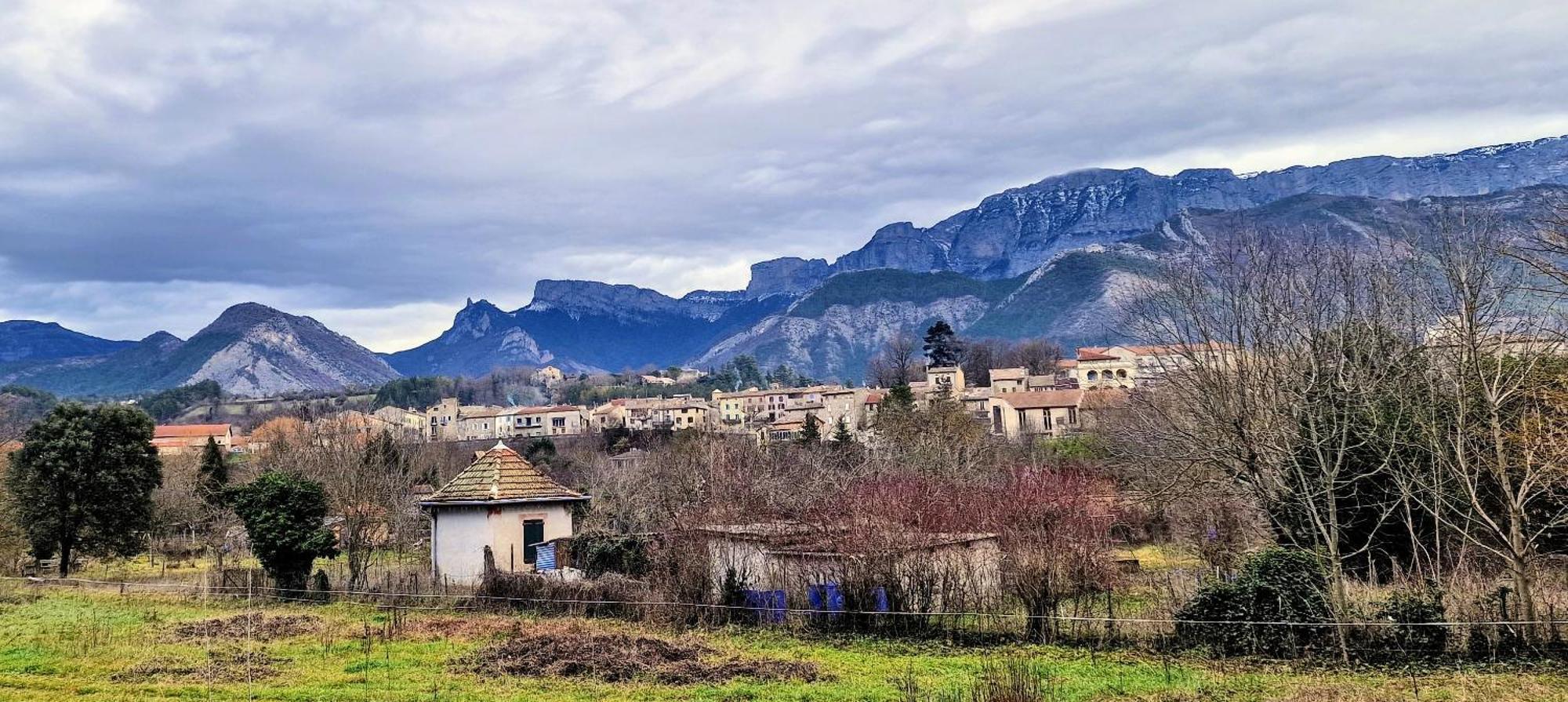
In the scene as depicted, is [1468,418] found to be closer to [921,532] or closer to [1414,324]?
[1414,324]

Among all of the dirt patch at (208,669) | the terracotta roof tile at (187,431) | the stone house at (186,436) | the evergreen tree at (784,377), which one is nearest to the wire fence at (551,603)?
the dirt patch at (208,669)

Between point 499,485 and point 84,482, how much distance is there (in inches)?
716

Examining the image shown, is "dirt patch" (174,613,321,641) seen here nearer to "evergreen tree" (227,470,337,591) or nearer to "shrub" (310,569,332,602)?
"shrub" (310,569,332,602)

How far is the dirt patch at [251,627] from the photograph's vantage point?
17188 mm

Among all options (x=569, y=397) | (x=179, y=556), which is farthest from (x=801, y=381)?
(x=179, y=556)

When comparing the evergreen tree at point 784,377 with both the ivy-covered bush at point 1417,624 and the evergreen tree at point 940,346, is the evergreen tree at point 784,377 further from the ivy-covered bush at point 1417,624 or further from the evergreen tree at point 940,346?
the ivy-covered bush at point 1417,624

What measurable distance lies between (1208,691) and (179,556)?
4168 cm

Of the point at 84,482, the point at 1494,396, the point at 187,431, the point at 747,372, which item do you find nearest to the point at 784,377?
the point at 747,372

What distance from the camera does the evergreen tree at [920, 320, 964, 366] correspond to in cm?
11412

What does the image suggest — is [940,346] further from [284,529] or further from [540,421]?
[284,529]

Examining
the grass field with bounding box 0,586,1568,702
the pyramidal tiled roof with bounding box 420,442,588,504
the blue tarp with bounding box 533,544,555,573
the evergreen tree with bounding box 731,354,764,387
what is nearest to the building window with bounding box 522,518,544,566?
the blue tarp with bounding box 533,544,555,573

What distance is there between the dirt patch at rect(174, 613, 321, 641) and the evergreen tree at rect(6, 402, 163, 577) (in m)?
18.3

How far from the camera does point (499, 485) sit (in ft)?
82.0

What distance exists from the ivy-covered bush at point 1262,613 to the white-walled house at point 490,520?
15.9 metres
